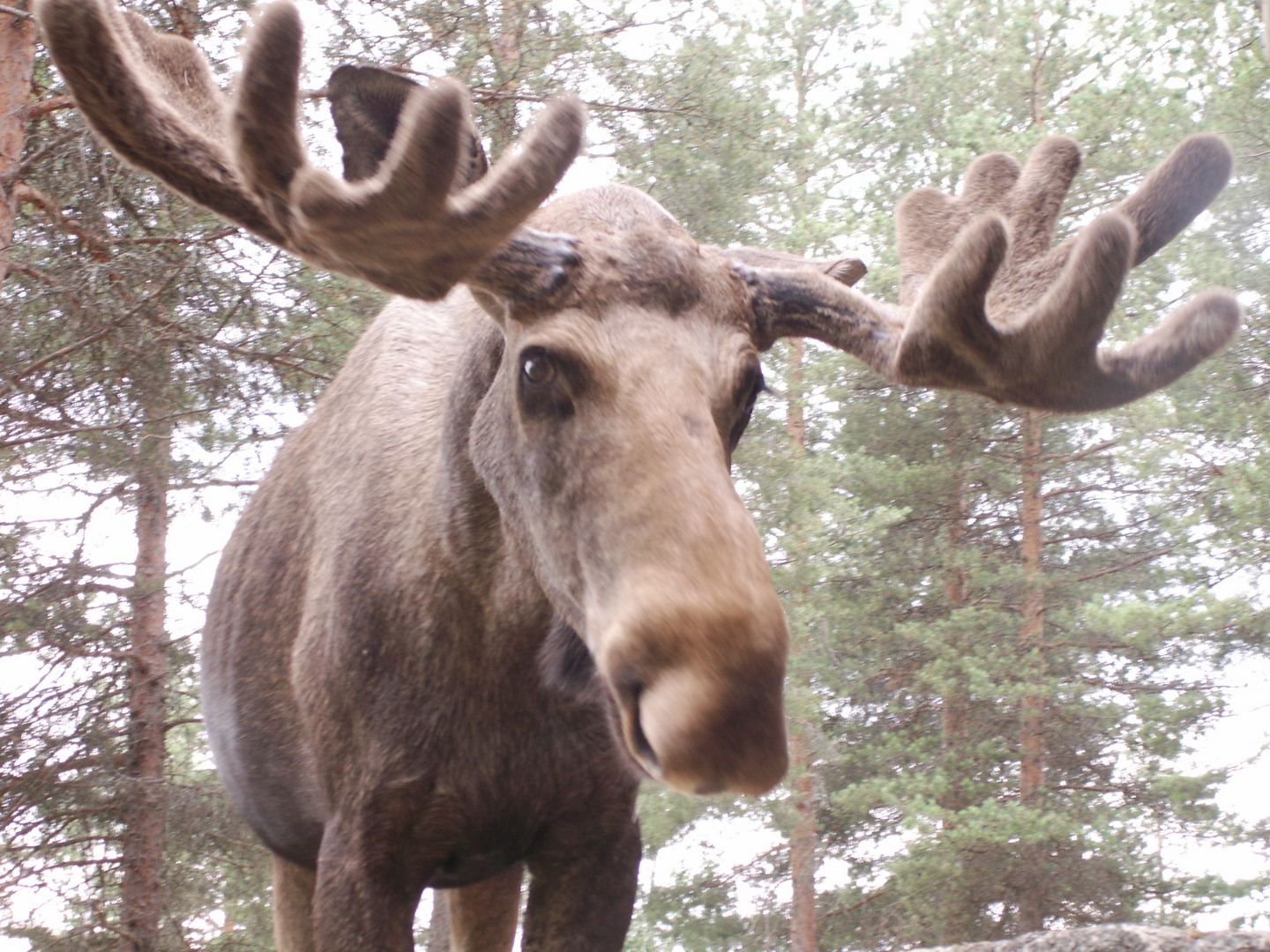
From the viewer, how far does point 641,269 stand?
203 centimetres

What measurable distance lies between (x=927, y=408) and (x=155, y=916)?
8971mm

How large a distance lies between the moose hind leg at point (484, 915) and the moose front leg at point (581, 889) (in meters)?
0.67

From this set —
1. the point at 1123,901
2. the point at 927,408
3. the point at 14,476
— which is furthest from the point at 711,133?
the point at 1123,901

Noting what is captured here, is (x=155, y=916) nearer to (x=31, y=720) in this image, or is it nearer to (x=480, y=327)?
(x=31, y=720)

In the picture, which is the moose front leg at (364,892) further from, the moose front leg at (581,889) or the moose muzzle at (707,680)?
the moose muzzle at (707,680)

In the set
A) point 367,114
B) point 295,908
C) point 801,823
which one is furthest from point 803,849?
point 367,114

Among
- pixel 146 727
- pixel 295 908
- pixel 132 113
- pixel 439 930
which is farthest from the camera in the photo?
pixel 439 930

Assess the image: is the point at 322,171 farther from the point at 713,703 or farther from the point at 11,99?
the point at 11,99

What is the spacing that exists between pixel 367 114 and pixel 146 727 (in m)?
6.57

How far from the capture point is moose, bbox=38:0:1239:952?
1641 millimetres

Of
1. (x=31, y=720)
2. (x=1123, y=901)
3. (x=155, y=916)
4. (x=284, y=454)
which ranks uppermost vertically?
(x=31, y=720)

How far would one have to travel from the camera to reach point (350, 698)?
246 cm

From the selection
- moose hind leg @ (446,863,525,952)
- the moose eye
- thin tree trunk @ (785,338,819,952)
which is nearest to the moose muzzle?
the moose eye

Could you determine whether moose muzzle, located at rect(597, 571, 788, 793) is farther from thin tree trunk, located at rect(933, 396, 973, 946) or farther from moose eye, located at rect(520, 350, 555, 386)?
thin tree trunk, located at rect(933, 396, 973, 946)
